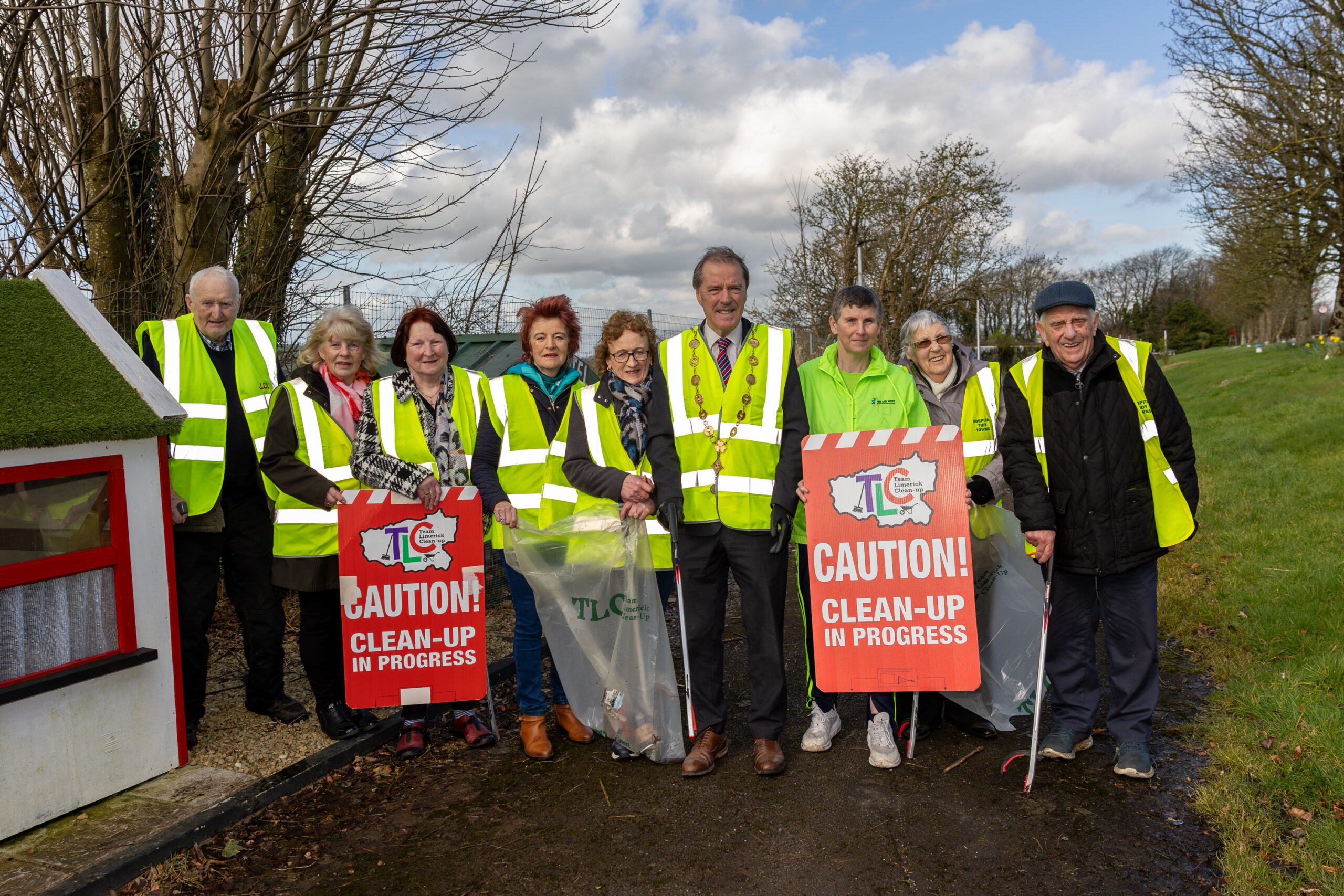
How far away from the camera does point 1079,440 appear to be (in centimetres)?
394

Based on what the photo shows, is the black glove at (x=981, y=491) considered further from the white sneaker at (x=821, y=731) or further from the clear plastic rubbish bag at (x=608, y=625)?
the clear plastic rubbish bag at (x=608, y=625)

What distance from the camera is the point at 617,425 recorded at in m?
4.20

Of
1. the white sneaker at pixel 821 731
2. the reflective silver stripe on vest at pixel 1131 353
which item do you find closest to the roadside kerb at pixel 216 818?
the white sneaker at pixel 821 731

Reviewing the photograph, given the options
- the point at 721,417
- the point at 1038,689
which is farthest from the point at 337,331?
the point at 1038,689

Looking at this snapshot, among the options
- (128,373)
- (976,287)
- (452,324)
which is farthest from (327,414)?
(976,287)

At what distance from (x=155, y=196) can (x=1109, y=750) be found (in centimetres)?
670

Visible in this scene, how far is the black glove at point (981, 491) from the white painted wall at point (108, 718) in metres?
3.65

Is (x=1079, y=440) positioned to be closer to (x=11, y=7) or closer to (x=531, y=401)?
(x=531, y=401)

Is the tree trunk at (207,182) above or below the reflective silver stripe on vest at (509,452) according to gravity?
above

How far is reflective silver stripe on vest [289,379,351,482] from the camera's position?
4277 mm

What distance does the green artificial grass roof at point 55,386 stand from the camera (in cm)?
348

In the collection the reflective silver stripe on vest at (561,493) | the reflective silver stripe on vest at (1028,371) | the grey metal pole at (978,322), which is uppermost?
the grey metal pole at (978,322)

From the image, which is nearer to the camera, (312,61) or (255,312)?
(255,312)

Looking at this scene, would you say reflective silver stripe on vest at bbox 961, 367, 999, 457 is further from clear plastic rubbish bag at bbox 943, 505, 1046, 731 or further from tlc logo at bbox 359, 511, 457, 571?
tlc logo at bbox 359, 511, 457, 571
